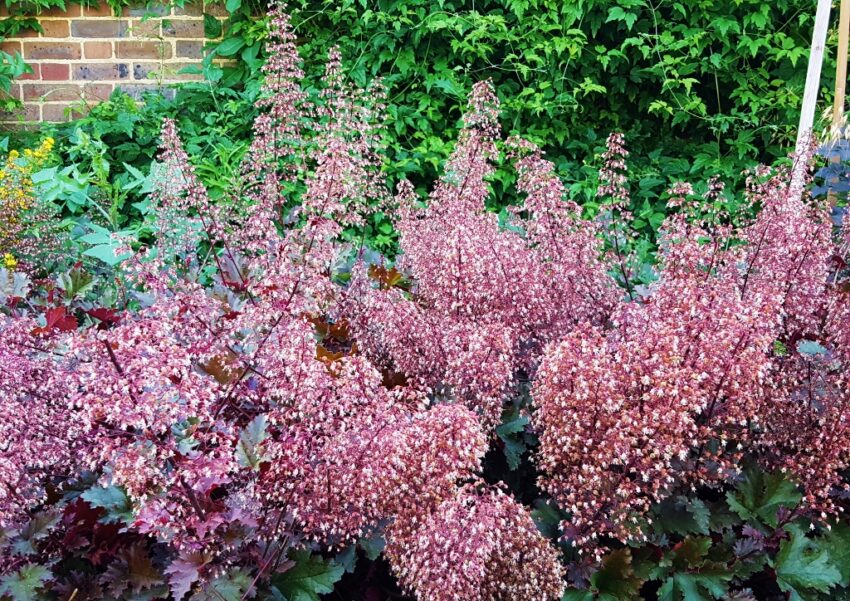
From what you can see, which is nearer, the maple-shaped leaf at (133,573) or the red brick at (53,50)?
the maple-shaped leaf at (133,573)

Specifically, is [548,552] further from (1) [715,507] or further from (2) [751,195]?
(2) [751,195]

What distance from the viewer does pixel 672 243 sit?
2.20 meters

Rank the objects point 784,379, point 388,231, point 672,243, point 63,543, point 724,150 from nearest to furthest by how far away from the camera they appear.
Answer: point 63,543, point 784,379, point 672,243, point 388,231, point 724,150

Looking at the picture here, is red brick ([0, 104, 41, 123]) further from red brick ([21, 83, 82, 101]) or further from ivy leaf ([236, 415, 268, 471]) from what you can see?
ivy leaf ([236, 415, 268, 471])

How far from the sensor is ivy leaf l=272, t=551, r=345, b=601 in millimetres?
1689

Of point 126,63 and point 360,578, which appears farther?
point 126,63

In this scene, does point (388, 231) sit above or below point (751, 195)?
below

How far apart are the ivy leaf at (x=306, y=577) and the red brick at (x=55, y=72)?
448cm

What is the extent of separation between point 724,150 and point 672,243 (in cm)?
368

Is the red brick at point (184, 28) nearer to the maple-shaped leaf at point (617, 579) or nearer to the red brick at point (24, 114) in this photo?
the red brick at point (24, 114)

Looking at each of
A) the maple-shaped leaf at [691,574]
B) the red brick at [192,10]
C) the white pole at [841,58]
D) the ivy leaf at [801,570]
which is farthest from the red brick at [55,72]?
the ivy leaf at [801,570]

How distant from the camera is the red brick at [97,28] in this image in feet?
16.7

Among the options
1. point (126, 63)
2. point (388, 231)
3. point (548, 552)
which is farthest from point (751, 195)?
point (126, 63)

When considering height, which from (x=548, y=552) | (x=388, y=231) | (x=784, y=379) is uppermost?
(x=784, y=379)
